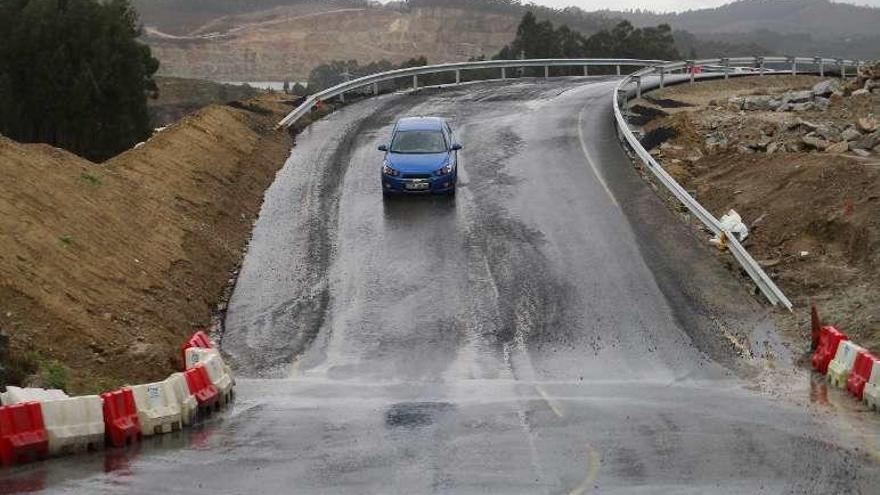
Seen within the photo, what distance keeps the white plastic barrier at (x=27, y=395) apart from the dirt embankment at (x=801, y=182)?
10698mm

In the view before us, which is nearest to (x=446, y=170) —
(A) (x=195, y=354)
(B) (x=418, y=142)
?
(B) (x=418, y=142)

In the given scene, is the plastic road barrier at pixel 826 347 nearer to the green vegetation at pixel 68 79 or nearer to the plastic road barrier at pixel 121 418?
the plastic road barrier at pixel 121 418

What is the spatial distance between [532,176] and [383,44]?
134512 mm

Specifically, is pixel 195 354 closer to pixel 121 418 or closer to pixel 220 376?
pixel 220 376

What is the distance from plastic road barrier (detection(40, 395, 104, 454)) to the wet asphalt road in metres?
0.21

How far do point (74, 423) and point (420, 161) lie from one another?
1562cm

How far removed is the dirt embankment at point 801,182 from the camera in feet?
62.1

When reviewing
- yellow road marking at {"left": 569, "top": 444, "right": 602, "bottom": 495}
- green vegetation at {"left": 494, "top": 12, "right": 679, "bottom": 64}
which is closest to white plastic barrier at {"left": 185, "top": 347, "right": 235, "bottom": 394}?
yellow road marking at {"left": 569, "top": 444, "right": 602, "bottom": 495}

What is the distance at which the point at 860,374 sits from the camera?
47.4 ft

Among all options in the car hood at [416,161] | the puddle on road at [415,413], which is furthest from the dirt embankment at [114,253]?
the puddle on road at [415,413]

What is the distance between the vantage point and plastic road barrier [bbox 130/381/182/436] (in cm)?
1280

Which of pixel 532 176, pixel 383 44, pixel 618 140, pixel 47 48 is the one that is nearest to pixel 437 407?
pixel 532 176

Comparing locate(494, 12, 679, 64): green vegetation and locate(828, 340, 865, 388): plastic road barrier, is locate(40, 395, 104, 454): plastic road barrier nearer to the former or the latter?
locate(828, 340, 865, 388): plastic road barrier

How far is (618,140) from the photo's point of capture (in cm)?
3288
